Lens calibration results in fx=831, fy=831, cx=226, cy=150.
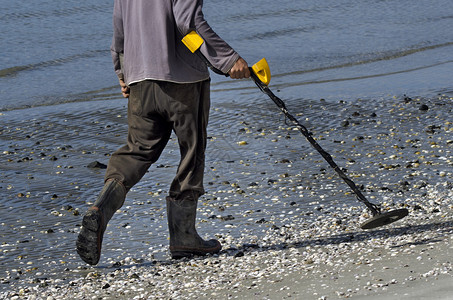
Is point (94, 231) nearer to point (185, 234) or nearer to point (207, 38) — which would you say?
point (185, 234)

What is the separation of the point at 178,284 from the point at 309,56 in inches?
321

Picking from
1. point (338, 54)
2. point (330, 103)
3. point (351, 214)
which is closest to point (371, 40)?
point (338, 54)

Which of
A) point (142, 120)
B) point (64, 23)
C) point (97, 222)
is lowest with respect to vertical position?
point (64, 23)

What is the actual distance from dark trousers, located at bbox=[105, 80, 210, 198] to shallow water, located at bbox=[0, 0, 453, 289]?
499 millimetres

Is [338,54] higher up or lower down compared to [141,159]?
lower down

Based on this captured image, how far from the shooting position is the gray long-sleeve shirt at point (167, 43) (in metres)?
4.34

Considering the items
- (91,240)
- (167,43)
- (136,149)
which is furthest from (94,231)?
(167,43)

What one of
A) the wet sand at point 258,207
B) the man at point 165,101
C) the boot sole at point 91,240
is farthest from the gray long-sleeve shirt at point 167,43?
the wet sand at point 258,207

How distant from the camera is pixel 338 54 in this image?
12.1 m

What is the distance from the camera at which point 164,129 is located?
185 inches

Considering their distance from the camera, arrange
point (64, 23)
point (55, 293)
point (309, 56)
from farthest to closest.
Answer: point (64, 23), point (309, 56), point (55, 293)

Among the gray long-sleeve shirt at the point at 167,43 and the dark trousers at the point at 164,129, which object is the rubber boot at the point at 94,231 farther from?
the gray long-sleeve shirt at the point at 167,43

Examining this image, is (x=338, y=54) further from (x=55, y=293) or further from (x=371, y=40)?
(x=55, y=293)

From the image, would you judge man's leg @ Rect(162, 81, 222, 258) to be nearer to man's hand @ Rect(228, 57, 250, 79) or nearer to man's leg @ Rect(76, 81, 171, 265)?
man's leg @ Rect(76, 81, 171, 265)
